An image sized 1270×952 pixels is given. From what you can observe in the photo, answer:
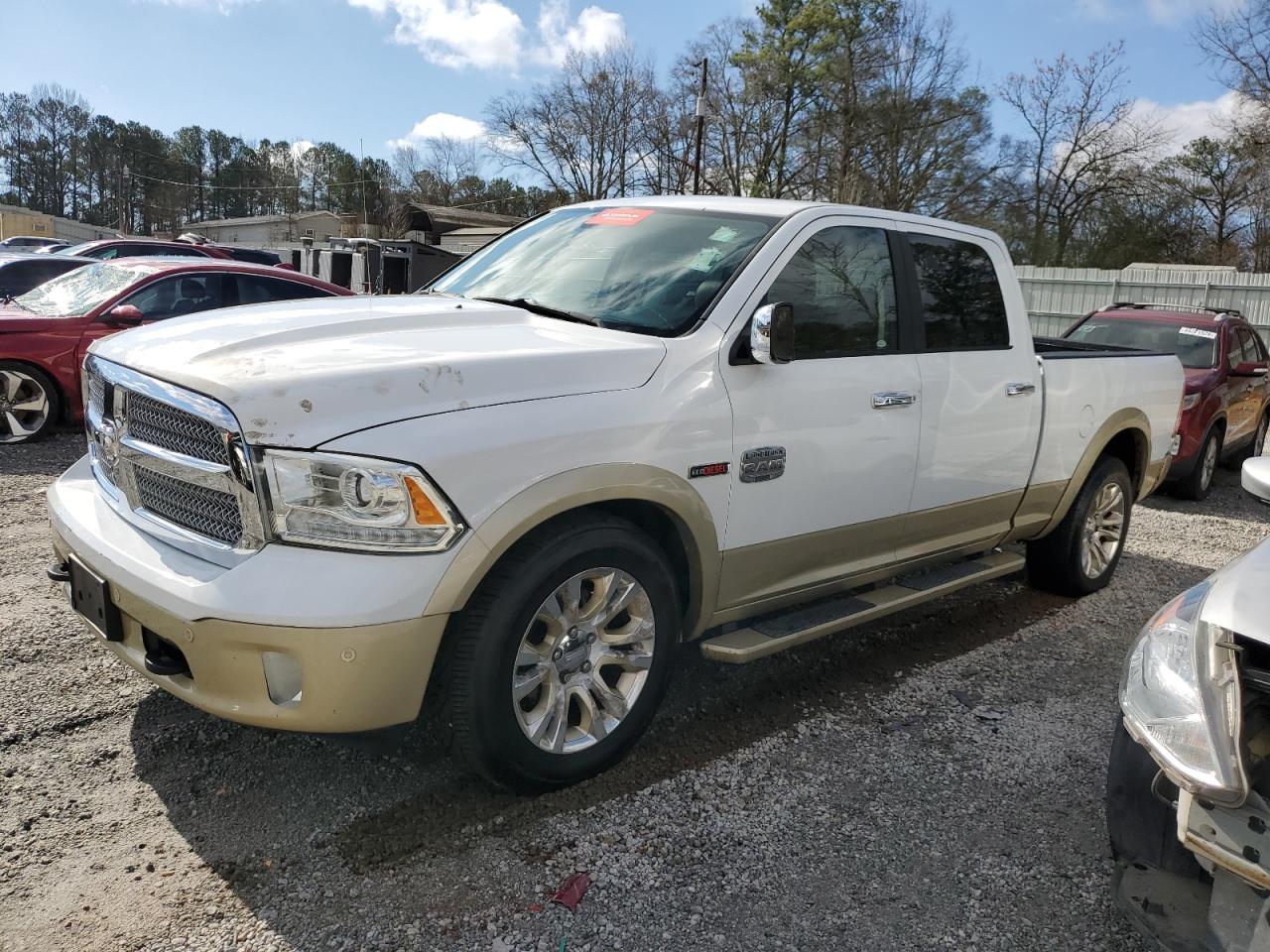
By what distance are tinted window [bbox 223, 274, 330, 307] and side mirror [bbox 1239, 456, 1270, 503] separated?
7.89m

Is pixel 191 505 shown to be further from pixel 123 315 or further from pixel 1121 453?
pixel 123 315

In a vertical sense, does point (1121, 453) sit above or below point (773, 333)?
below

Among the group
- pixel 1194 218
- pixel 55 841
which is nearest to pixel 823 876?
pixel 55 841

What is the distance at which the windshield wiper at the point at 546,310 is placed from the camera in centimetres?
342

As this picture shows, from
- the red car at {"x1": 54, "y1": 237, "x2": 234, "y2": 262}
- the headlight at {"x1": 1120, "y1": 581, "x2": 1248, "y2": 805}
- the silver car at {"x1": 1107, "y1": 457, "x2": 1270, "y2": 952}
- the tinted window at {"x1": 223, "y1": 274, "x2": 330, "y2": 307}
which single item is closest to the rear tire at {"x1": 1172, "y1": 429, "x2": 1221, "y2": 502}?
the silver car at {"x1": 1107, "y1": 457, "x2": 1270, "y2": 952}

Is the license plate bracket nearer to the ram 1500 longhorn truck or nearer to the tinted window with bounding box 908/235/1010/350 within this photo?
the ram 1500 longhorn truck

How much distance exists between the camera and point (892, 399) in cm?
379

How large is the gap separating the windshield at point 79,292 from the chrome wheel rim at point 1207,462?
10.2 metres

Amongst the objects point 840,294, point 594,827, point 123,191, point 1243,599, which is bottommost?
point 594,827

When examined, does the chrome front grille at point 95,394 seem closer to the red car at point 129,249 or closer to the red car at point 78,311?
the red car at point 78,311

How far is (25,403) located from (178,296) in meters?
1.61

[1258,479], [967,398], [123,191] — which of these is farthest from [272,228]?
[1258,479]

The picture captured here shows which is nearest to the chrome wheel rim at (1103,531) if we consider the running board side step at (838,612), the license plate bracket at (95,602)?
the running board side step at (838,612)

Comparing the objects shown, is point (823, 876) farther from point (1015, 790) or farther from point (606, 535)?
point (606, 535)
